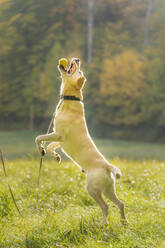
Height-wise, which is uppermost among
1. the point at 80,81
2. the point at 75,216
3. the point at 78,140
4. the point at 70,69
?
the point at 70,69

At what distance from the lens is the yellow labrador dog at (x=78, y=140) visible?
10.3 feet

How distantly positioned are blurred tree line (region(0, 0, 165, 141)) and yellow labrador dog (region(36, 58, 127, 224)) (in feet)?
53.7

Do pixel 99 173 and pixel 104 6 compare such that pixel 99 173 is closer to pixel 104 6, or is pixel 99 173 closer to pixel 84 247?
pixel 84 247

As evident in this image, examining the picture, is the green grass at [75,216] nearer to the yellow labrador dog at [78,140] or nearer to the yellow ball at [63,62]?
the yellow labrador dog at [78,140]

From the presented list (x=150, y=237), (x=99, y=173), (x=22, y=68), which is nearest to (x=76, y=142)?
(x=99, y=173)

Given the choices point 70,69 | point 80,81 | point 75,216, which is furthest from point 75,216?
point 70,69

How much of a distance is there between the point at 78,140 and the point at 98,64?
63.3 ft

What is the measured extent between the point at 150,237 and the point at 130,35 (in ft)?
68.4

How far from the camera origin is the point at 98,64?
22.1 metres

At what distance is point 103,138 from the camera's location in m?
20.4

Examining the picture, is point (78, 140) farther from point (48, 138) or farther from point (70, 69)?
point (70, 69)

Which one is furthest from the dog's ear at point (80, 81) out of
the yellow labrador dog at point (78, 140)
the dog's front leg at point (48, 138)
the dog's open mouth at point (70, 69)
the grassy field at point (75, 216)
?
the grassy field at point (75, 216)

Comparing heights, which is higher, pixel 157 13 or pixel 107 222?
pixel 157 13

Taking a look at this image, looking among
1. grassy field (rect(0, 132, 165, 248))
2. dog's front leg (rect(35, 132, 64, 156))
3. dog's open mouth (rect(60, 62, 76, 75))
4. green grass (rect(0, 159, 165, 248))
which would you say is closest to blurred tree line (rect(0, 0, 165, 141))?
grassy field (rect(0, 132, 165, 248))
